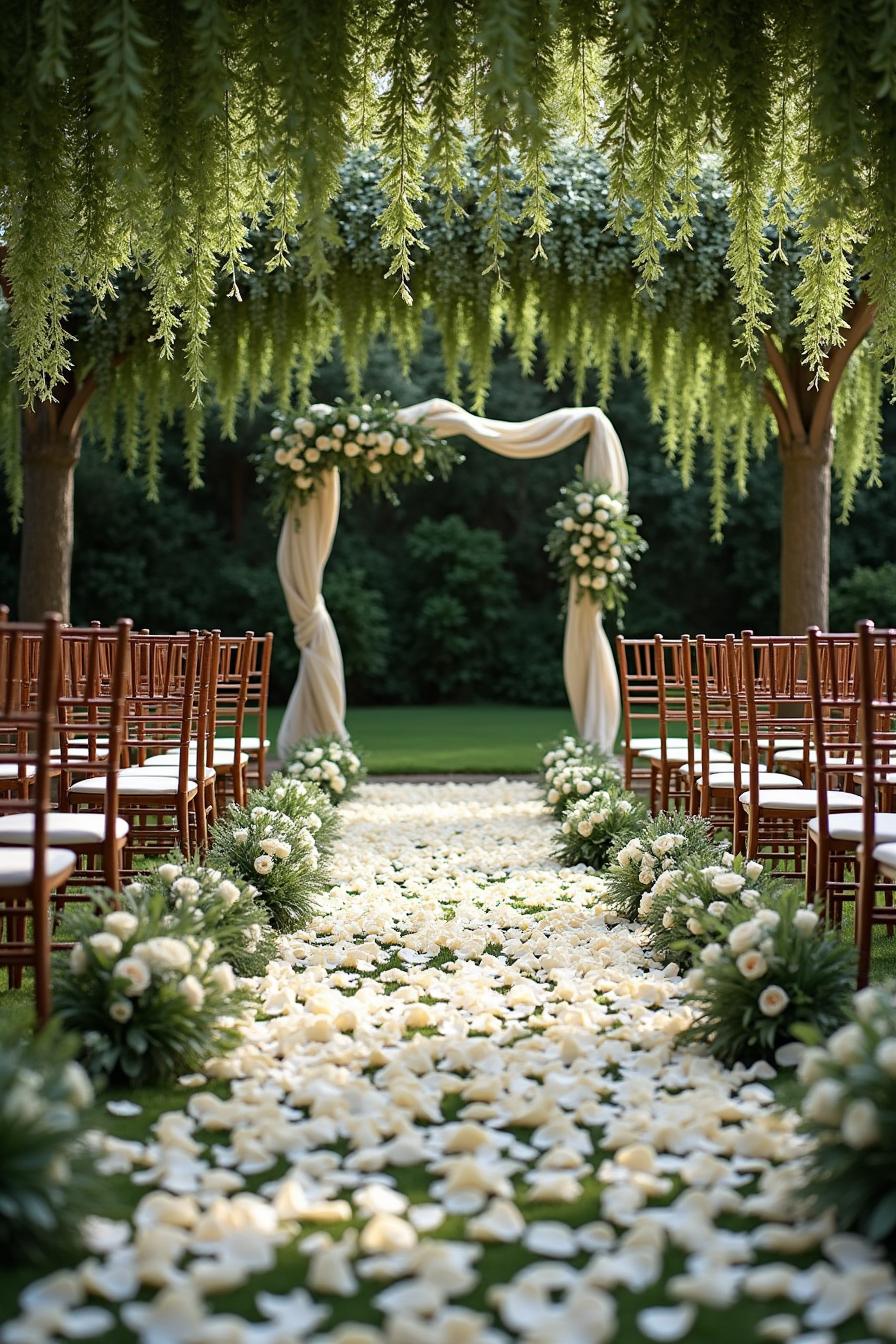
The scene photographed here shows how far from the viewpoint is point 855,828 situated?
3.14 metres

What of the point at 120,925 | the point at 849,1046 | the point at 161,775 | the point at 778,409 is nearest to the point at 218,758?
the point at 161,775

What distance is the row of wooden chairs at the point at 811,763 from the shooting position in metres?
2.93

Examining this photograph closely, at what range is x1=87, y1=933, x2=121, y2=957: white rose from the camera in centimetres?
258

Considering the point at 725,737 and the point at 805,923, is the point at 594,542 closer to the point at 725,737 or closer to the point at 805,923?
the point at 725,737

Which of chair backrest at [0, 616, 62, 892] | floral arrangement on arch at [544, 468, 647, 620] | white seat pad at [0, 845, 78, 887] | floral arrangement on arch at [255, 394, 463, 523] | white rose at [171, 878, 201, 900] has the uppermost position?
floral arrangement on arch at [255, 394, 463, 523]

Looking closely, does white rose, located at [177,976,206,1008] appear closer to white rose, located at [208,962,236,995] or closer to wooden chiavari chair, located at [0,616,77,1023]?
white rose, located at [208,962,236,995]

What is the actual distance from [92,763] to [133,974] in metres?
1.22

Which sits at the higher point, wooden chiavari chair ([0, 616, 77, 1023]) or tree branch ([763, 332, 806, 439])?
tree branch ([763, 332, 806, 439])

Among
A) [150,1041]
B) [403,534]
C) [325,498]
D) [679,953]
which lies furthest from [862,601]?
[150,1041]

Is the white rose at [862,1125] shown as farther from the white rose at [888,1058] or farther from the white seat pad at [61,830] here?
the white seat pad at [61,830]

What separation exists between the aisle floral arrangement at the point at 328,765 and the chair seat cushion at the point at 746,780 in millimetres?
2617

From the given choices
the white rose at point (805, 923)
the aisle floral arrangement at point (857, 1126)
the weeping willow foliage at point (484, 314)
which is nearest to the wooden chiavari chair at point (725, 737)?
the white rose at point (805, 923)

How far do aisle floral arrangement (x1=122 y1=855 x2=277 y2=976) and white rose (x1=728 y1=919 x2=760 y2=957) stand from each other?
118cm

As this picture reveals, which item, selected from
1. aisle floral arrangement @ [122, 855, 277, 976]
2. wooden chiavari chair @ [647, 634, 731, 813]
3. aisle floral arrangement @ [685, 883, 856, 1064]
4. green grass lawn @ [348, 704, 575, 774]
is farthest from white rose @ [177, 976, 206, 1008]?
green grass lawn @ [348, 704, 575, 774]
